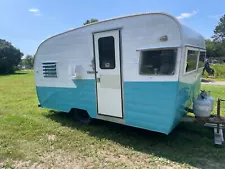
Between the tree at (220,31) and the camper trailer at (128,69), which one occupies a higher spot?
the tree at (220,31)

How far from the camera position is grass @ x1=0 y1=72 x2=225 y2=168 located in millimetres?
3578

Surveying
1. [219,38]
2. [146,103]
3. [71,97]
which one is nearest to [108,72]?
[146,103]

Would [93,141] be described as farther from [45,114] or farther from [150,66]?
[45,114]

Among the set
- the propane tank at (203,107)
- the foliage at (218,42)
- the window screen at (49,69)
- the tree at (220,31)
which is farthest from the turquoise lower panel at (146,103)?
the tree at (220,31)

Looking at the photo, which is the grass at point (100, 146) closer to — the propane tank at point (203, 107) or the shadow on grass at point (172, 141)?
the shadow on grass at point (172, 141)

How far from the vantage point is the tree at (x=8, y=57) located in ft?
121

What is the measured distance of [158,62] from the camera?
378 cm

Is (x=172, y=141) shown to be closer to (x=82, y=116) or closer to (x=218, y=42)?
(x=82, y=116)

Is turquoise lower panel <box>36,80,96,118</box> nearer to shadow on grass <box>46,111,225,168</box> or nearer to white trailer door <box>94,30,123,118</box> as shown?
white trailer door <box>94,30,123,118</box>

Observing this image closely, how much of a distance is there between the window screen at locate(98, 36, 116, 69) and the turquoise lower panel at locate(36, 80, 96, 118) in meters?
0.56

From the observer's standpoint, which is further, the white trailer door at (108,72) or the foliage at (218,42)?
the foliage at (218,42)

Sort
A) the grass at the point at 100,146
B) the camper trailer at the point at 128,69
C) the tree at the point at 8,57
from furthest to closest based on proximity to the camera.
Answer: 1. the tree at the point at 8,57
2. the camper trailer at the point at 128,69
3. the grass at the point at 100,146

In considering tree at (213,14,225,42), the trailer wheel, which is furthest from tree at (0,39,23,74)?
tree at (213,14,225,42)

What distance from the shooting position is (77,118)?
5676 mm
